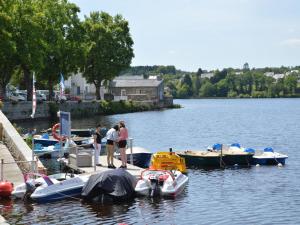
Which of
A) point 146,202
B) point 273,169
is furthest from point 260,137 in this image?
point 146,202

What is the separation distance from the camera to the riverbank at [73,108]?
263ft

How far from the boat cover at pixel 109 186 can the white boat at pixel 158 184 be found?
61cm

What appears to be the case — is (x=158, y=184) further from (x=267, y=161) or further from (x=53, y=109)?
(x=53, y=109)

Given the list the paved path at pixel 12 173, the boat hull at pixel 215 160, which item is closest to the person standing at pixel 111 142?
the paved path at pixel 12 173

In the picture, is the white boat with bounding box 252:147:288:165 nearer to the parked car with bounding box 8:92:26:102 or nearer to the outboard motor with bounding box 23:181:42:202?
the outboard motor with bounding box 23:181:42:202

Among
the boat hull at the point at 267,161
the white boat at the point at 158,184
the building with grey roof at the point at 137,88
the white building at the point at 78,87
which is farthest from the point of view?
the building with grey roof at the point at 137,88

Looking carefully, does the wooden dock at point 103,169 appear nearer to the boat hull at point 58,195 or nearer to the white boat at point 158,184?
the white boat at point 158,184

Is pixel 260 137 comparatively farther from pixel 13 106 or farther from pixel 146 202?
pixel 146 202

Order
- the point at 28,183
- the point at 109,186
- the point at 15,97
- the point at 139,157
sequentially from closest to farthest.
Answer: the point at 28,183, the point at 109,186, the point at 139,157, the point at 15,97

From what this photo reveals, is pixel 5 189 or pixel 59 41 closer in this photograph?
pixel 5 189

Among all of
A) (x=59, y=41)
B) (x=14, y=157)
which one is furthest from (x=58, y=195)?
(x=59, y=41)

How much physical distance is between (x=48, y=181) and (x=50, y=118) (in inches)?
2460

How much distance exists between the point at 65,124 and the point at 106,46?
279ft

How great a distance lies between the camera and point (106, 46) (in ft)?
378
